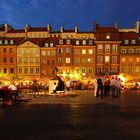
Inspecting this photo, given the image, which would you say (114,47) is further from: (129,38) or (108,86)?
(108,86)

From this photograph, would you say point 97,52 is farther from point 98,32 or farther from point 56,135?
point 56,135

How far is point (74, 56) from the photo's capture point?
239 feet

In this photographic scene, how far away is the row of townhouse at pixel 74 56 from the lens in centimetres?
7206

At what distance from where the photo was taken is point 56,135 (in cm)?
966

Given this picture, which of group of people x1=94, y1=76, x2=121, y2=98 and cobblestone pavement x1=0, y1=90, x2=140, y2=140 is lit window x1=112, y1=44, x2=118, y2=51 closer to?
group of people x1=94, y1=76, x2=121, y2=98

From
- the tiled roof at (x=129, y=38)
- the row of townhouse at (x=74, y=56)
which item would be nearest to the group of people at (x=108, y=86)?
the row of townhouse at (x=74, y=56)

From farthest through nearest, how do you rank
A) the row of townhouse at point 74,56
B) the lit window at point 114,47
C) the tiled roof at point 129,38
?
the tiled roof at point 129,38, the lit window at point 114,47, the row of townhouse at point 74,56

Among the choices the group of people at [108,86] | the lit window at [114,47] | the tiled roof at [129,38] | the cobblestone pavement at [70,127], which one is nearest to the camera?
the cobblestone pavement at [70,127]

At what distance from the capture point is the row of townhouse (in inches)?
2837

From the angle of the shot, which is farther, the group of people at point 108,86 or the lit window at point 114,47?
the lit window at point 114,47

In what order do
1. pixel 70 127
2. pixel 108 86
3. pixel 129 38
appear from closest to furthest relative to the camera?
1. pixel 70 127
2. pixel 108 86
3. pixel 129 38

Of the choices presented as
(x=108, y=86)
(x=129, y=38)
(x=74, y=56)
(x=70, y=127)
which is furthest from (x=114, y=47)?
(x=70, y=127)

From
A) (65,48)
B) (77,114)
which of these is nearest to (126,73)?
(65,48)

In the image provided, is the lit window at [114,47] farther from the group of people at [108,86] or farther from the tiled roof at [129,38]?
the group of people at [108,86]
